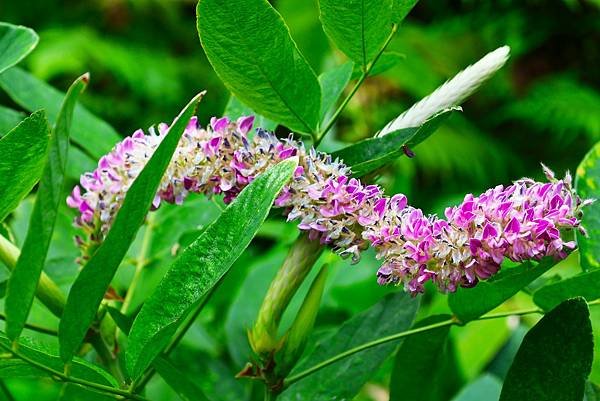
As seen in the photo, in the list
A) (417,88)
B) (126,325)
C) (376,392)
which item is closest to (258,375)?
(126,325)

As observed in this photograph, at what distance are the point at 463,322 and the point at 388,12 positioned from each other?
127 mm

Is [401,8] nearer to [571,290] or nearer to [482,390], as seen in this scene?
[571,290]

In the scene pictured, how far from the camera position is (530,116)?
2217 mm

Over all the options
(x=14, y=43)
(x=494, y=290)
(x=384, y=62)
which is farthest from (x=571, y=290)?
(x=14, y=43)

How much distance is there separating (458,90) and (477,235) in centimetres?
7

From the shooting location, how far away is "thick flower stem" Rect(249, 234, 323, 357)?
13.2 inches

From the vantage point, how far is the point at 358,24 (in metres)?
0.34

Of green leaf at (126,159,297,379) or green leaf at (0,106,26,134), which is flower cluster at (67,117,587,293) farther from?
green leaf at (0,106,26,134)

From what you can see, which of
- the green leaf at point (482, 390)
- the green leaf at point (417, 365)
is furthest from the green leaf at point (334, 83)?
the green leaf at point (482, 390)

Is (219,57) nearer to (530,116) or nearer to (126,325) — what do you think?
(126,325)

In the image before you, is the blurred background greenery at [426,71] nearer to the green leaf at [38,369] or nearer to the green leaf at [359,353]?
the green leaf at [359,353]

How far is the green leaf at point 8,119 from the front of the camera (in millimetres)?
451

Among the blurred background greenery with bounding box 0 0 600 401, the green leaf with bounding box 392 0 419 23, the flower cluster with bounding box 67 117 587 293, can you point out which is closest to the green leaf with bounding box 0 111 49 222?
the flower cluster with bounding box 67 117 587 293

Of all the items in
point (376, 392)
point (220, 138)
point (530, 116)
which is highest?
point (220, 138)
